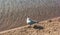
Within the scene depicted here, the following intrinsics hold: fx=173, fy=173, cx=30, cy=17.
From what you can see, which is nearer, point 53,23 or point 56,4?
point 53,23

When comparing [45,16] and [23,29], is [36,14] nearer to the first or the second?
[45,16]

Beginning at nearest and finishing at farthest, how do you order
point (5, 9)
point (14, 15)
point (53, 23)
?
point (53, 23) → point (14, 15) → point (5, 9)

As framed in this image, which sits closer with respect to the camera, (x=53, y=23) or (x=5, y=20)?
(x=53, y=23)

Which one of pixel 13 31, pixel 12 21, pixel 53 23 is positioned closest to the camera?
pixel 13 31

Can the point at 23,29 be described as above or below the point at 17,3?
below

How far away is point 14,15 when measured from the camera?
7.38 m

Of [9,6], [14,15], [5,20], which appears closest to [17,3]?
[9,6]

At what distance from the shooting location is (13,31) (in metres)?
5.64

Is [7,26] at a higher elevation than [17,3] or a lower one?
lower

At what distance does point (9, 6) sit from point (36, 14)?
62.1 inches

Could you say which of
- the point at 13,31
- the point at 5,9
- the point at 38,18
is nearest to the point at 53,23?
the point at 38,18

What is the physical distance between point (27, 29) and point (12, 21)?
45.3 inches

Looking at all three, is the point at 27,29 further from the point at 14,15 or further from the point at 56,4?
the point at 56,4

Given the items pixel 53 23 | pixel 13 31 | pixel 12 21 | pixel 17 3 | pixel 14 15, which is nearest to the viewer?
pixel 13 31
